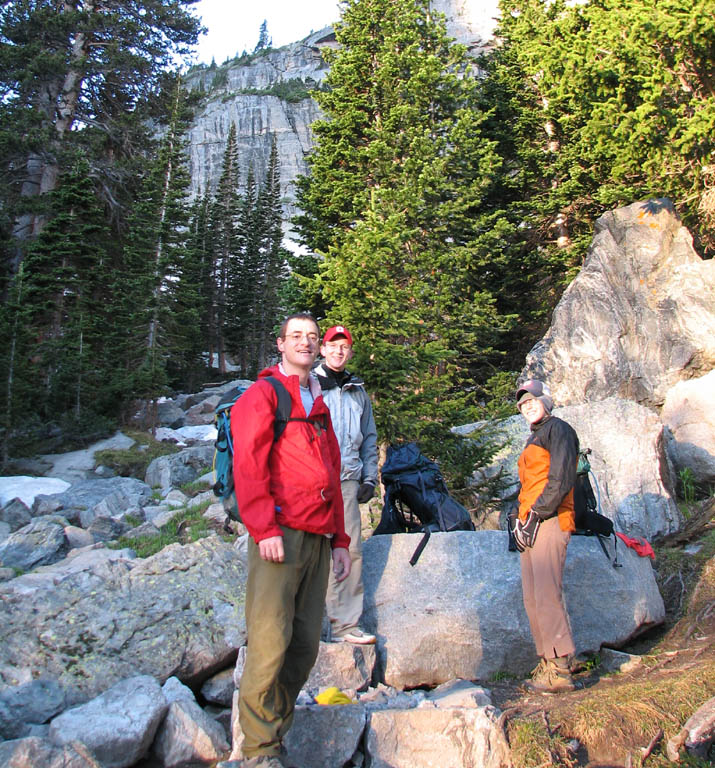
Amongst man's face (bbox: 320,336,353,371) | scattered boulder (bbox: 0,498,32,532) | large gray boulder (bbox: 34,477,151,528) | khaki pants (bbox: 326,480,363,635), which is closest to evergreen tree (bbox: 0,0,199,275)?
large gray boulder (bbox: 34,477,151,528)

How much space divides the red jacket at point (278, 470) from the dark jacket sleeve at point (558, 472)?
1.68m

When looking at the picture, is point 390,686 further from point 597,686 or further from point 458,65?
point 458,65

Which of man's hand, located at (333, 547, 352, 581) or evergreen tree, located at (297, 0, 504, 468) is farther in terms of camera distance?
evergreen tree, located at (297, 0, 504, 468)

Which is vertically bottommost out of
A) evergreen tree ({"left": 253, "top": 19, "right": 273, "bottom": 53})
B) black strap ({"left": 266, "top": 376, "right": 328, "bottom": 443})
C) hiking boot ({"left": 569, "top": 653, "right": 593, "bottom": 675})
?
hiking boot ({"left": 569, "top": 653, "right": 593, "bottom": 675})

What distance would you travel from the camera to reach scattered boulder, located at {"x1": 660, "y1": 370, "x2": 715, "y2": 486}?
9.26m

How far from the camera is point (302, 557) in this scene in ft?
10.2

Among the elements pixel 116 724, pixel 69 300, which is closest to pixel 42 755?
pixel 116 724

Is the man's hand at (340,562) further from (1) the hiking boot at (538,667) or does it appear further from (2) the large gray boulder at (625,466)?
(2) the large gray boulder at (625,466)

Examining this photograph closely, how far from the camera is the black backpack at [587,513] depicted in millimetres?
4762

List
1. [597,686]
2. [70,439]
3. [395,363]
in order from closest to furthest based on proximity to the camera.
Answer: [597,686] < [395,363] < [70,439]

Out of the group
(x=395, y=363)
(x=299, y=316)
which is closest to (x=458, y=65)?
(x=395, y=363)

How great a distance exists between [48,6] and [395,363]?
22356 mm

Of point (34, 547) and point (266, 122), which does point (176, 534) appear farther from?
point (266, 122)

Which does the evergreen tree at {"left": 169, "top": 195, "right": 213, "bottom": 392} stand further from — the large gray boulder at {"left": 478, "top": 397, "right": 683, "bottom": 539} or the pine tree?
the large gray boulder at {"left": 478, "top": 397, "right": 683, "bottom": 539}
